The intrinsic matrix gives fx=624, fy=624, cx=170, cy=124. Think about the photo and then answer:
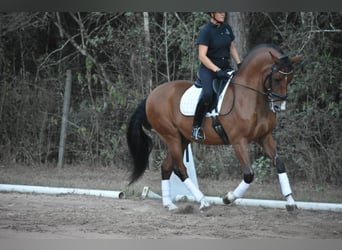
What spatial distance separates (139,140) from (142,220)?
4.91 ft

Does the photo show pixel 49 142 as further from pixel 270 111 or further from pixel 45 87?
pixel 270 111

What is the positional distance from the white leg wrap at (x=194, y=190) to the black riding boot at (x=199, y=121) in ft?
1.56

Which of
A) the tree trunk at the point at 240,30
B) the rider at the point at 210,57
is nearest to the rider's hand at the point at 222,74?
the rider at the point at 210,57

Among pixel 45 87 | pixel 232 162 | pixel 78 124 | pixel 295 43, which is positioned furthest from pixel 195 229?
pixel 45 87

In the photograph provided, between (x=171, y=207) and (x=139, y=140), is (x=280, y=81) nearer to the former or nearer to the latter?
(x=171, y=207)

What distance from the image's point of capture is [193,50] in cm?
1058

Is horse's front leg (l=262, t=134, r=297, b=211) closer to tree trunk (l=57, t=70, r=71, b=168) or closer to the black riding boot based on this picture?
the black riding boot

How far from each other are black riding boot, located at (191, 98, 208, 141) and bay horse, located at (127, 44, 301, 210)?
0.07 meters

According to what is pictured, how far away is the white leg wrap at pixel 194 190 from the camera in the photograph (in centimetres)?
658

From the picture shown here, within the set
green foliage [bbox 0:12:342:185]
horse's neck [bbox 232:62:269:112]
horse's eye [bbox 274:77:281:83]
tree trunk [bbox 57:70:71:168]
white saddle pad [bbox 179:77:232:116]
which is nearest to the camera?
horse's eye [bbox 274:77:281:83]

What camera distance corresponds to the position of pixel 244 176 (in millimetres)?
6250

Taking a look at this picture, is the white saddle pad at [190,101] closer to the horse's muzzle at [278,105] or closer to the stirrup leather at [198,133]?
the stirrup leather at [198,133]

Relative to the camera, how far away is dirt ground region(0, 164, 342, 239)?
5.41 m

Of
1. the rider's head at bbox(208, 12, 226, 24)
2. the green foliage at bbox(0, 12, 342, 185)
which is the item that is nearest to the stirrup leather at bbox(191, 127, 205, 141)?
the rider's head at bbox(208, 12, 226, 24)
